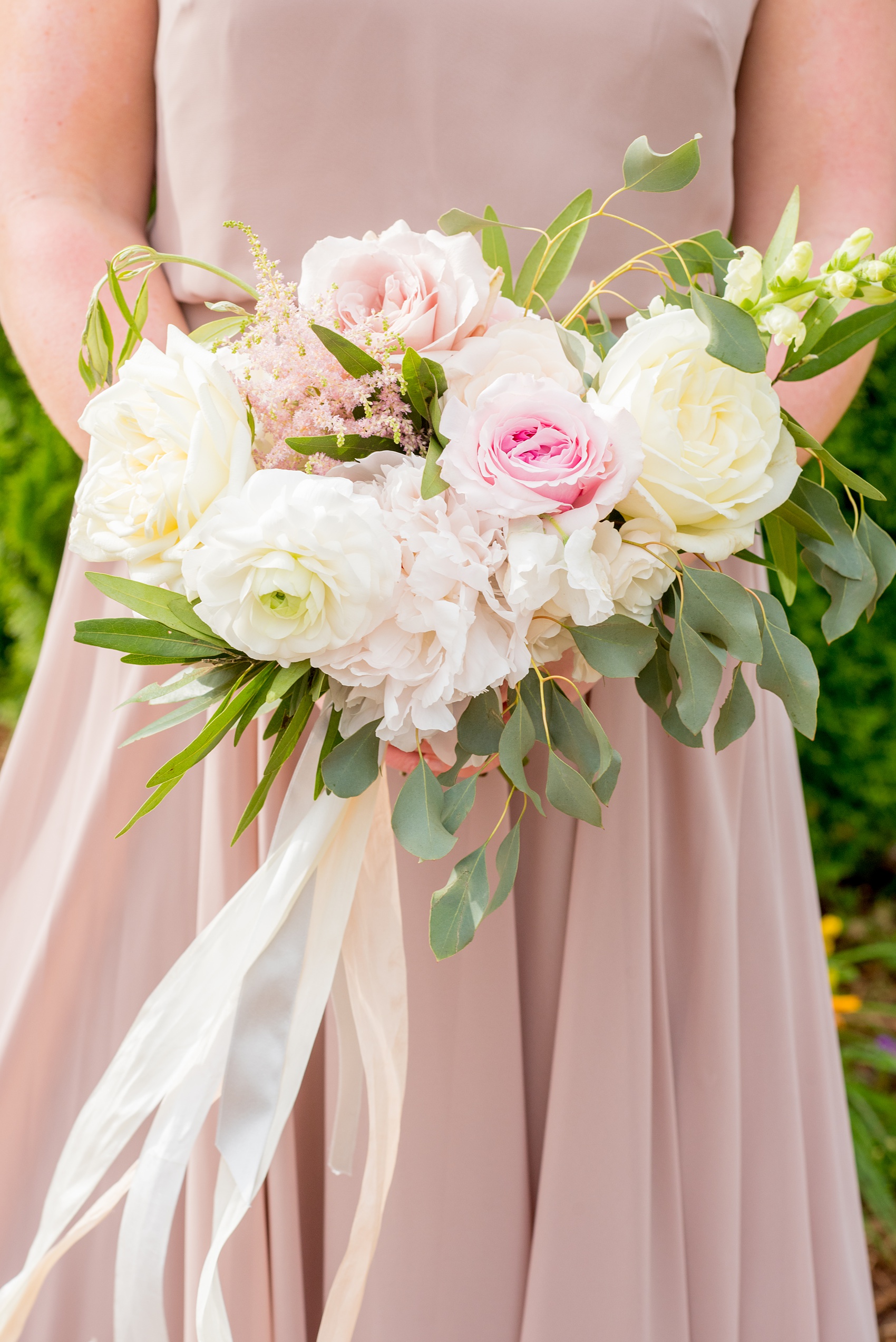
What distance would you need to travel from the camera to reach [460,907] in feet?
2.39

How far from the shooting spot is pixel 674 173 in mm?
750

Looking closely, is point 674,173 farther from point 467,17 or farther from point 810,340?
point 467,17

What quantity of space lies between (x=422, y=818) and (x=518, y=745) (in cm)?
9

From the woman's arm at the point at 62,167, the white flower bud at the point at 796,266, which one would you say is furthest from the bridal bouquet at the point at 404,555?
the woman's arm at the point at 62,167

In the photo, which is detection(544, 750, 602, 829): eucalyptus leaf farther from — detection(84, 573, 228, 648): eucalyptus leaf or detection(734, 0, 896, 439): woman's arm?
detection(734, 0, 896, 439): woman's arm

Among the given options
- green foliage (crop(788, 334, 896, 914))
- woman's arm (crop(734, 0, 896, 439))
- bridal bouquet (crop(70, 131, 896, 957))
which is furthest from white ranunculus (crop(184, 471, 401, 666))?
green foliage (crop(788, 334, 896, 914))

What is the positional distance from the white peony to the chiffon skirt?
36 centimetres

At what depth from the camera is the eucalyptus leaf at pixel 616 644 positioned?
71 centimetres

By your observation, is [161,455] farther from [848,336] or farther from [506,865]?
[848,336]

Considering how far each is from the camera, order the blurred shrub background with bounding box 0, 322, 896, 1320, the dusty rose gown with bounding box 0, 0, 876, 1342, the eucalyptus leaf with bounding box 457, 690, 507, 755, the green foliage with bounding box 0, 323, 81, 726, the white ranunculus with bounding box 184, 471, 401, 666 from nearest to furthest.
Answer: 1. the white ranunculus with bounding box 184, 471, 401, 666
2. the eucalyptus leaf with bounding box 457, 690, 507, 755
3. the dusty rose gown with bounding box 0, 0, 876, 1342
4. the blurred shrub background with bounding box 0, 322, 896, 1320
5. the green foliage with bounding box 0, 323, 81, 726

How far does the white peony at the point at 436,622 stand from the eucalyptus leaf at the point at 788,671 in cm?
20

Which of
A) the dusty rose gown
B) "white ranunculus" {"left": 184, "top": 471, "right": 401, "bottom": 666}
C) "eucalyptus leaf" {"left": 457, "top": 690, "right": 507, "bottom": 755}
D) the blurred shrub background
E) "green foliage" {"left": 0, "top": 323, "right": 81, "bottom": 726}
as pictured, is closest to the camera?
"white ranunculus" {"left": 184, "top": 471, "right": 401, "bottom": 666}

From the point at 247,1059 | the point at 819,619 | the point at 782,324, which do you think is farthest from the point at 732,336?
the point at 819,619

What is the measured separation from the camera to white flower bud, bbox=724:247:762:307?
2.37 ft
